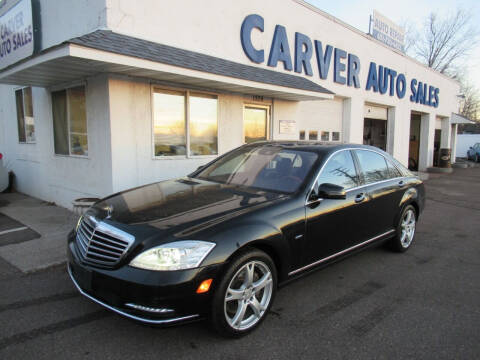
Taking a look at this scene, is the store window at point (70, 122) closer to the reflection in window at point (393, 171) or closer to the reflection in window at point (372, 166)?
the reflection in window at point (372, 166)

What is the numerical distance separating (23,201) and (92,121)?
345 cm

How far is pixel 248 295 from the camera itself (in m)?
2.85

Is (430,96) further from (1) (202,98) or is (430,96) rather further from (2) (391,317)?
(2) (391,317)

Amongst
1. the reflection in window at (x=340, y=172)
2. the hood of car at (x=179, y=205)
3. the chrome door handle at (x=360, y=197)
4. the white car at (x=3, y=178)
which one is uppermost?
the reflection in window at (x=340, y=172)

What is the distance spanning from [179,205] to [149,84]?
13.4ft

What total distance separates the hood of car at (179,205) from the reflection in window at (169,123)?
3090 mm

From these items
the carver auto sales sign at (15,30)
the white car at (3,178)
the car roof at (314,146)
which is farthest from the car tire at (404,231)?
the white car at (3,178)

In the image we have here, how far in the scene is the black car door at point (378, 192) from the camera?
166 inches

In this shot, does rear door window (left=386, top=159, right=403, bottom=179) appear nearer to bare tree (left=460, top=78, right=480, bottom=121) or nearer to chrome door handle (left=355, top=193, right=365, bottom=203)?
chrome door handle (left=355, top=193, right=365, bottom=203)

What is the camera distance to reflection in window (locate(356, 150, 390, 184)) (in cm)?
435

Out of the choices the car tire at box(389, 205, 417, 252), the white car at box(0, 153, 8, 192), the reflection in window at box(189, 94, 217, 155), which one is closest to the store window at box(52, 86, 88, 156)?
the white car at box(0, 153, 8, 192)

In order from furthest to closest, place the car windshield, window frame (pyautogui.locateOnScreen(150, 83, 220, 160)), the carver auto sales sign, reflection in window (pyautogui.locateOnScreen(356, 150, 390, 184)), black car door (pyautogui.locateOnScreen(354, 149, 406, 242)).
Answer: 1. the carver auto sales sign
2. window frame (pyautogui.locateOnScreen(150, 83, 220, 160))
3. reflection in window (pyautogui.locateOnScreen(356, 150, 390, 184))
4. black car door (pyautogui.locateOnScreen(354, 149, 406, 242))
5. the car windshield

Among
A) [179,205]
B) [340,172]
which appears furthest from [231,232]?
[340,172]

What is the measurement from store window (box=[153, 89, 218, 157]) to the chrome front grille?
13.3ft
